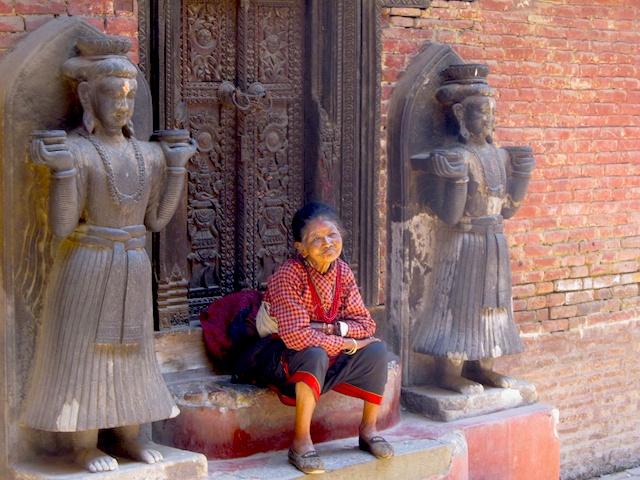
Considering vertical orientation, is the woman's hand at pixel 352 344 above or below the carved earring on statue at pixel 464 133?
below

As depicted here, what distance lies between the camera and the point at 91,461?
16.7 ft

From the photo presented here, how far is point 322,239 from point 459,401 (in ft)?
4.41

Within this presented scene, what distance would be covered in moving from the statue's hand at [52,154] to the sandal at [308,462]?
1655 mm

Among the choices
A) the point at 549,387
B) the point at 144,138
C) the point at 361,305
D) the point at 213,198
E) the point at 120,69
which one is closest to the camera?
the point at 120,69

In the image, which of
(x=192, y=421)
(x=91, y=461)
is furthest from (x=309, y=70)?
(x=91, y=461)

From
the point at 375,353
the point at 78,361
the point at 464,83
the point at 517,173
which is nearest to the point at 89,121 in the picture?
the point at 78,361

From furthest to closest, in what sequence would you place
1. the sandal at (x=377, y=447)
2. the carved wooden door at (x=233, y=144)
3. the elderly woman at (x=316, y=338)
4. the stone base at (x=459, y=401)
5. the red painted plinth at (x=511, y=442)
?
the stone base at (x=459, y=401)
the red painted plinth at (x=511, y=442)
the carved wooden door at (x=233, y=144)
the sandal at (x=377, y=447)
the elderly woman at (x=316, y=338)

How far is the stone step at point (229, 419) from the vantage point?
571 cm

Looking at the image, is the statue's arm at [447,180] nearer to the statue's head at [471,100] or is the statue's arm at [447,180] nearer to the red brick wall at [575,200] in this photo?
the statue's head at [471,100]

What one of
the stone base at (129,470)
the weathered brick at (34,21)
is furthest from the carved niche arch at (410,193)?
the weathered brick at (34,21)

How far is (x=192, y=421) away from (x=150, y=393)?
0.54 metres

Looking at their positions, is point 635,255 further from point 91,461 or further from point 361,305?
point 91,461

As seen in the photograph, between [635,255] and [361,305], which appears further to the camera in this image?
[635,255]

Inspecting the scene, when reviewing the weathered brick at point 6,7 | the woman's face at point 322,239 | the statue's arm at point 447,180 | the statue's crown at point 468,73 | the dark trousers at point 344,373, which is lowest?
the dark trousers at point 344,373
